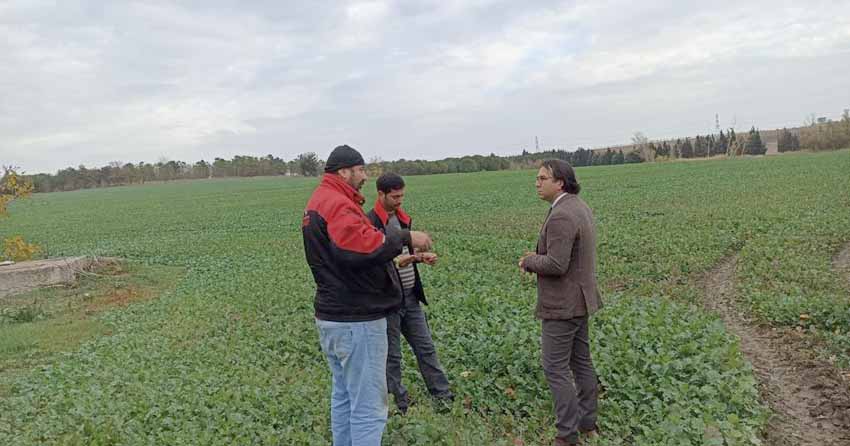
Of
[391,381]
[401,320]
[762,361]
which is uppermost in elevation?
[401,320]

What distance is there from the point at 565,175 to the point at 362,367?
6.82 ft

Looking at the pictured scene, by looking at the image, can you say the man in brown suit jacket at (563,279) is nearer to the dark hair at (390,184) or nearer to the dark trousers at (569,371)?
the dark trousers at (569,371)

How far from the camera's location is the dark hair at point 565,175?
4656 millimetres

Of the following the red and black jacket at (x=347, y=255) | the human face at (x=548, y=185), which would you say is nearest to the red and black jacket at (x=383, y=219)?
the human face at (x=548, y=185)

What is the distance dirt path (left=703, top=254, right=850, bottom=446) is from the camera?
5.21 m

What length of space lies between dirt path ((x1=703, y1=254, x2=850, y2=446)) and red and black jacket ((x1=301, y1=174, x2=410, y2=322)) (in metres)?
3.64

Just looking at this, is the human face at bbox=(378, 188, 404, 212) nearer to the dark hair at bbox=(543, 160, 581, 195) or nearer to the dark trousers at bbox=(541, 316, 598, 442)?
the dark hair at bbox=(543, 160, 581, 195)

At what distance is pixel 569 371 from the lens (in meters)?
4.89

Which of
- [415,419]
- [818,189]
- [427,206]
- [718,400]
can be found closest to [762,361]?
[718,400]

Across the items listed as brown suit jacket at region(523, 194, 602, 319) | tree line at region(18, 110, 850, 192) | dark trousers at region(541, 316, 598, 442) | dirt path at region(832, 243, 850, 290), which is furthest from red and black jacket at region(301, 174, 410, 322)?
tree line at region(18, 110, 850, 192)

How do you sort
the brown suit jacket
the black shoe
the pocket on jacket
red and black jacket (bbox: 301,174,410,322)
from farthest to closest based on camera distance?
the black shoe
the pocket on jacket
the brown suit jacket
red and black jacket (bbox: 301,174,410,322)

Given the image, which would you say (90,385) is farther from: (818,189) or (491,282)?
(818,189)

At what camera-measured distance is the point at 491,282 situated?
1123 cm

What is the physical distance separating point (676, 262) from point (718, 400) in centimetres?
729
